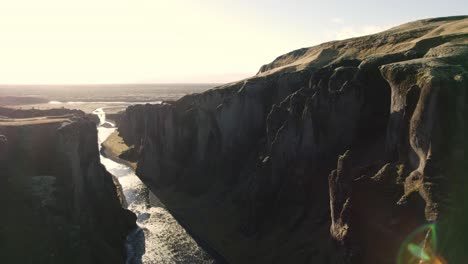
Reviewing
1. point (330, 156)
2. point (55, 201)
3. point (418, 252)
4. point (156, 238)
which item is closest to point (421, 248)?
point (418, 252)

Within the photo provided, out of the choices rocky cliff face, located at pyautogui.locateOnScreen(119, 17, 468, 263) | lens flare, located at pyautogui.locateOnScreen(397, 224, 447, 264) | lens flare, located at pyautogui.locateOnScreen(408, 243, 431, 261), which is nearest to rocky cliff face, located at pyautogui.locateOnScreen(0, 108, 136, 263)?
rocky cliff face, located at pyautogui.locateOnScreen(119, 17, 468, 263)

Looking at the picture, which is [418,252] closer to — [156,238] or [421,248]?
[421,248]

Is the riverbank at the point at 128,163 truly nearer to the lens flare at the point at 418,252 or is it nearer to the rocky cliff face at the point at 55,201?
the rocky cliff face at the point at 55,201

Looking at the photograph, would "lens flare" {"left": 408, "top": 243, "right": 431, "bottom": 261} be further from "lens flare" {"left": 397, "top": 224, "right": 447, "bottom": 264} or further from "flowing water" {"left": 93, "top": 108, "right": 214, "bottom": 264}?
"flowing water" {"left": 93, "top": 108, "right": 214, "bottom": 264}

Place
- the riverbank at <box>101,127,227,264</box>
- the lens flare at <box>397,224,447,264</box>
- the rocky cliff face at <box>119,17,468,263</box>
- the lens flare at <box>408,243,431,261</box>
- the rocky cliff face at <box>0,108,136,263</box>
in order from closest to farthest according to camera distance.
A: the lens flare at <box>397,224,447,264</box> < the lens flare at <box>408,243,431,261</box> < the rocky cliff face at <box>119,17,468,263</box> < the rocky cliff face at <box>0,108,136,263</box> < the riverbank at <box>101,127,227,264</box>

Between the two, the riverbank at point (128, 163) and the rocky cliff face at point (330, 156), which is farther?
the riverbank at point (128, 163)

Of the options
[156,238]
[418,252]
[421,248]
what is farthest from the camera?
[156,238]

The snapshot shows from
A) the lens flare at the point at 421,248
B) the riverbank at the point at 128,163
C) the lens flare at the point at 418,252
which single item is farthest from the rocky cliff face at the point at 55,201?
the lens flare at the point at 418,252
